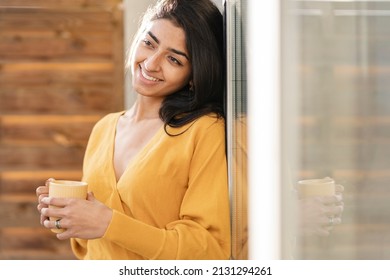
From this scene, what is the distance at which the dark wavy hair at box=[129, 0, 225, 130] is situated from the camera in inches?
30.6

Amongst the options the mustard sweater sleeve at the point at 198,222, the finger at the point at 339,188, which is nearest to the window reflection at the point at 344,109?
the finger at the point at 339,188

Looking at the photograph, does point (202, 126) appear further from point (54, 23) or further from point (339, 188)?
point (54, 23)

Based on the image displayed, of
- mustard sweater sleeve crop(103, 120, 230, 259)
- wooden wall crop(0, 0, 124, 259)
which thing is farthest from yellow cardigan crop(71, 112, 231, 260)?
wooden wall crop(0, 0, 124, 259)

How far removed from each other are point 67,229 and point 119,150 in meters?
0.12

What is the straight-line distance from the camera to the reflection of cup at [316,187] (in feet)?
1.43

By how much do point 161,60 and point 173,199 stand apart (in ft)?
0.52

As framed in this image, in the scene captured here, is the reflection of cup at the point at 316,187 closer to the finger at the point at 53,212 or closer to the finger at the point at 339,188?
the finger at the point at 339,188

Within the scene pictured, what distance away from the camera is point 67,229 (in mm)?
757

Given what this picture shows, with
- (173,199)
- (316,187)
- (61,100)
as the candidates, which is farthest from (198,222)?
(61,100)

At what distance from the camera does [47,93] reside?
1908mm

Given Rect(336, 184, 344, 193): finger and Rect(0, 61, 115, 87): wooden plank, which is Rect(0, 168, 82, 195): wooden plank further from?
Rect(336, 184, 344, 193): finger

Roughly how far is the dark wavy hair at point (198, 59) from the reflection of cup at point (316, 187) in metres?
0.34
